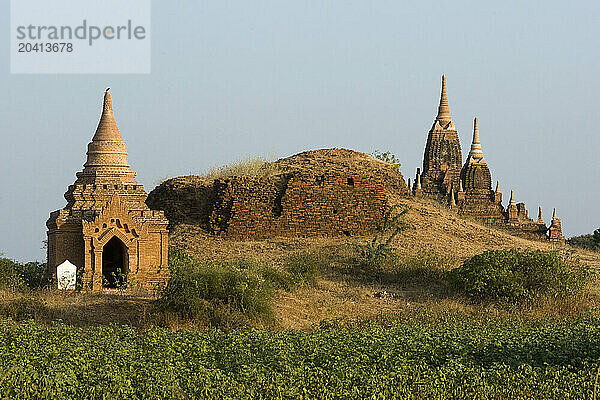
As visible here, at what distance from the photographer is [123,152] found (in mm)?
15664

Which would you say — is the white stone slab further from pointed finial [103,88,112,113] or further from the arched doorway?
pointed finial [103,88,112,113]

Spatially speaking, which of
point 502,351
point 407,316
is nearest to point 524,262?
point 407,316

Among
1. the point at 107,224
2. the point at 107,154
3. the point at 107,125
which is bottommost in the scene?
the point at 107,224

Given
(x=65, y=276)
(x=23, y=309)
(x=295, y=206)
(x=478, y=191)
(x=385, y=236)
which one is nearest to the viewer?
(x=23, y=309)

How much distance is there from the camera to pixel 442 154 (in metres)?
36.4

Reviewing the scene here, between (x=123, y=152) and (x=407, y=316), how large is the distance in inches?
233

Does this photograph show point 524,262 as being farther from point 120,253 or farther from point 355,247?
point 120,253

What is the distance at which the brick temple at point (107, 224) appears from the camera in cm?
1452

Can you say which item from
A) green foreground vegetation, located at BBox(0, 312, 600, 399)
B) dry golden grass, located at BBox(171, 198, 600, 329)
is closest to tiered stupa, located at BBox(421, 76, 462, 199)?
dry golden grass, located at BBox(171, 198, 600, 329)

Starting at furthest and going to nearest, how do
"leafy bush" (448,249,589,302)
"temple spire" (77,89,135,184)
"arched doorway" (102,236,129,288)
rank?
"arched doorway" (102,236,129,288), "temple spire" (77,89,135,184), "leafy bush" (448,249,589,302)

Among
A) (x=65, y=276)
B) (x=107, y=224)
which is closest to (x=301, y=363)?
(x=65, y=276)

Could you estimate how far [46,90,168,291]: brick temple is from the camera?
14523 millimetres

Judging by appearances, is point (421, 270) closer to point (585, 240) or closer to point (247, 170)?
point (247, 170)

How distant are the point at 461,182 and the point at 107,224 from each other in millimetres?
23210
